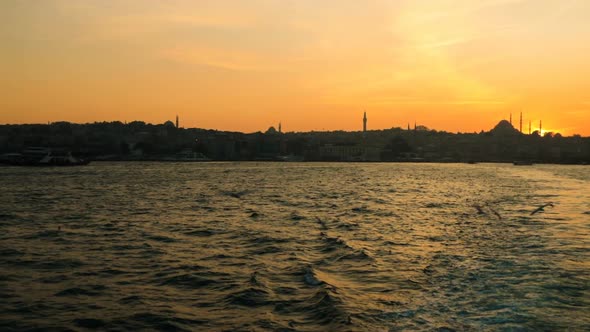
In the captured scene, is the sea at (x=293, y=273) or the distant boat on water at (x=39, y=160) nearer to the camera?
the sea at (x=293, y=273)

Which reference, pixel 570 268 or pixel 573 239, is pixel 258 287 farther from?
pixel 573 239

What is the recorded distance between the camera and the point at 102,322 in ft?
33.7

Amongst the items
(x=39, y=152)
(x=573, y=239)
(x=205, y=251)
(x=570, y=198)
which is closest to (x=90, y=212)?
(x=205, y=251)

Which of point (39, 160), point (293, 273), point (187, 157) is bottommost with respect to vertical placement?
point (293, 273)

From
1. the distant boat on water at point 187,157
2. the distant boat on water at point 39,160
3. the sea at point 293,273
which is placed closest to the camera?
the sea at point 293,273

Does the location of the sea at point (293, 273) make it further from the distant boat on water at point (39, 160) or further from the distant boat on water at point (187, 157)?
the distant boat on water at point (187, 157)

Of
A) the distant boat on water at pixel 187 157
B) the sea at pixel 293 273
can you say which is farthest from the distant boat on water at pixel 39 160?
the sea at pixel 293 273

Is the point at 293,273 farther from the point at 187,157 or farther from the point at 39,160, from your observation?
the point at 187,157

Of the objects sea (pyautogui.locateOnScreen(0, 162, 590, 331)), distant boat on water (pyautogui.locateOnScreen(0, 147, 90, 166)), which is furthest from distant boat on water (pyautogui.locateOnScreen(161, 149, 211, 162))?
sea (pyautogui.locateOnScreen(0, 162, 590, 331))

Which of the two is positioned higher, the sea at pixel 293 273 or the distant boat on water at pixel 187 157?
the distant boat on water at pixel 187 157

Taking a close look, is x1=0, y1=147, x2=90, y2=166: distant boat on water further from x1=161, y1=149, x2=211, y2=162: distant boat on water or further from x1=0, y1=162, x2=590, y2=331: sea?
x1=0, y1=162, x2=590, y2=331: sea

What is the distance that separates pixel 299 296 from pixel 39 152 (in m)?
130

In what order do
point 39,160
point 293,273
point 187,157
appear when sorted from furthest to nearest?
point 187,157 → point 39,160 → point 293,273

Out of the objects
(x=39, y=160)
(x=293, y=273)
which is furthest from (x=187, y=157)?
(x=293, y=273)
